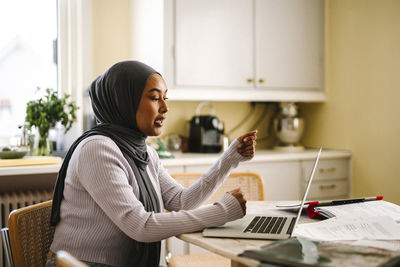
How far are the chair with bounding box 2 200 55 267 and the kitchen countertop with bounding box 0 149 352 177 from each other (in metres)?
0.74

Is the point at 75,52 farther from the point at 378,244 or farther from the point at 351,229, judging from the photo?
the point at 378,244

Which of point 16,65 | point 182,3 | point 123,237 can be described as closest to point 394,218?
point 123,237

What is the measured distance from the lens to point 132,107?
1397mm

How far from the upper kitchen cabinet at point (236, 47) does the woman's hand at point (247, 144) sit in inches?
46.6

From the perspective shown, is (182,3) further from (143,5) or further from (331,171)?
(331,171)

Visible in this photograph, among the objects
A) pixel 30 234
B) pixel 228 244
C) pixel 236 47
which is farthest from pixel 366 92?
pixel 30 234

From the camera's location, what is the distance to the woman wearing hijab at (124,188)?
3.87 ft

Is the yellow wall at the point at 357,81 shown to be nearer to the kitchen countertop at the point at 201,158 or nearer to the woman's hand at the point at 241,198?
the kitchen countertop at the point at 201,158

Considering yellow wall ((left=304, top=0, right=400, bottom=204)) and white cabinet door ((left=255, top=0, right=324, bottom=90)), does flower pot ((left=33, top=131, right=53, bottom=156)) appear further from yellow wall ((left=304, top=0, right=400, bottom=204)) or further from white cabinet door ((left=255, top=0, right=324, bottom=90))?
yellow wall ((left=304, top=0, right=400, bottom=204))

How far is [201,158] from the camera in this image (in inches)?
101

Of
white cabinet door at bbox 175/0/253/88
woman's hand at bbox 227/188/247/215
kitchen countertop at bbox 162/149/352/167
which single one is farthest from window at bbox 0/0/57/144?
woman's hand at bbox 227/188/247/215

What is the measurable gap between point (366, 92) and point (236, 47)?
3.21 ft

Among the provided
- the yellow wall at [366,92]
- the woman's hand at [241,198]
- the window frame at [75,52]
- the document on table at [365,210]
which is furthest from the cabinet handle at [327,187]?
the woman's hand at [241,198]

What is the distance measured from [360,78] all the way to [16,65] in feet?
7.62
